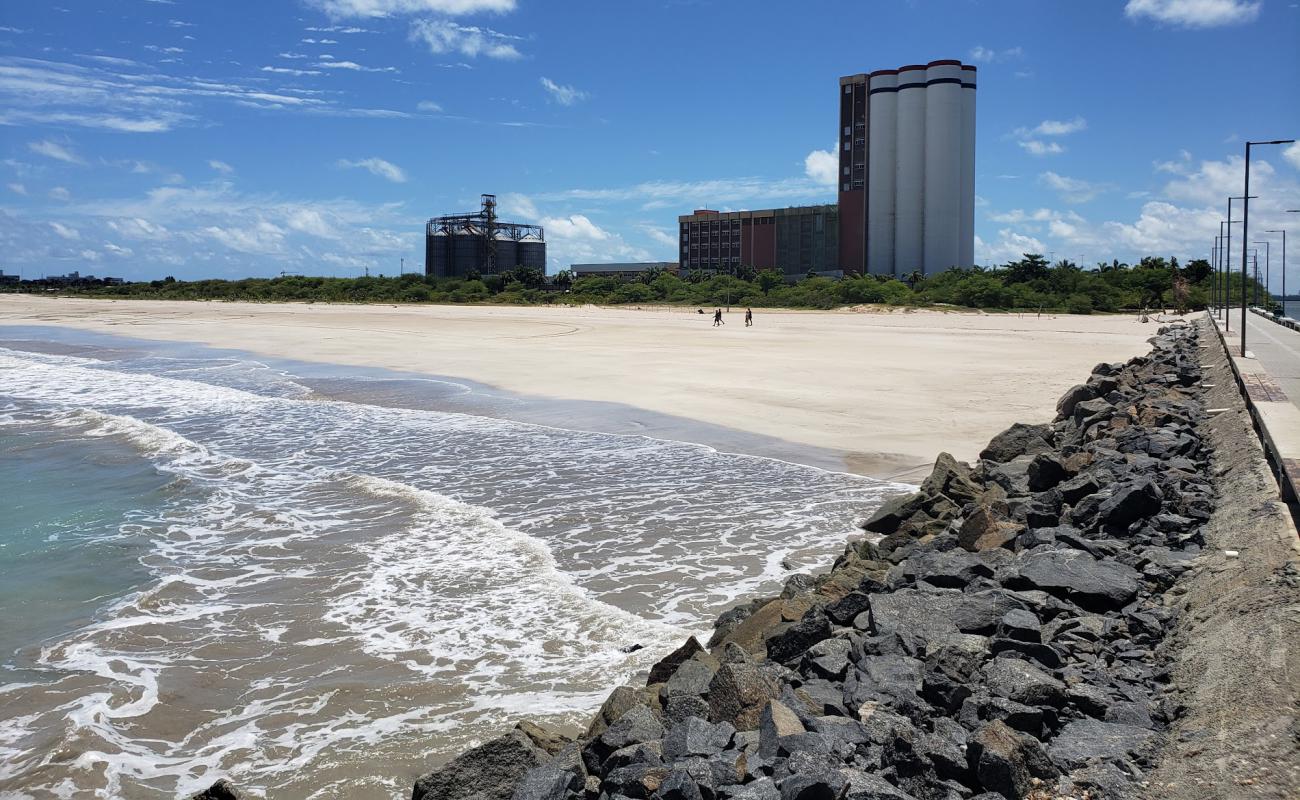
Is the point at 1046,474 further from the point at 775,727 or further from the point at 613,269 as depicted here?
the point at 613,269

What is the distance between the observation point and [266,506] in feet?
42.0

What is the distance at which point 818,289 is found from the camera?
321 ft

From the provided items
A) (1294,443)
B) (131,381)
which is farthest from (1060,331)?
(1294,443)

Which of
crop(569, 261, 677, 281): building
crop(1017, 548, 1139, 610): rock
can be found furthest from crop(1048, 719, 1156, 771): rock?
crop(569, 261, 677, 281): building

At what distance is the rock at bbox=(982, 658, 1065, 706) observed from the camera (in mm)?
4602

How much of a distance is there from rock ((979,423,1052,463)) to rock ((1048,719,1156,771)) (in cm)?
914

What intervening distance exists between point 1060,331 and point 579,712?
56978 millimetres

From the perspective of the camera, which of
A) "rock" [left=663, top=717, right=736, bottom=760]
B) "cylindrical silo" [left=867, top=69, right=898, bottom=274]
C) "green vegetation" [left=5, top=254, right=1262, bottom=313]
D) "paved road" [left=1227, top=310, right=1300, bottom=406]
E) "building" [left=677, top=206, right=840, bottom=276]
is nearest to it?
"rock" [left=663, top=717, right=736, bottom=760]

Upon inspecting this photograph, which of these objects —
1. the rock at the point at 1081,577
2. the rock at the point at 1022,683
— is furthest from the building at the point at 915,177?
the rock at the point at 1022,683

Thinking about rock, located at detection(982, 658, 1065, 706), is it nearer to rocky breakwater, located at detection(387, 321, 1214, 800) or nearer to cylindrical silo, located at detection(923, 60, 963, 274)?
rocky breakwater, located at detection(387, 321, 1214, 800)

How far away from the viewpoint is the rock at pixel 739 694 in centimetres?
496

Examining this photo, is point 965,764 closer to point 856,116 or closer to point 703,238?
point 856,116

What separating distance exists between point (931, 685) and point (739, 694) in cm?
99

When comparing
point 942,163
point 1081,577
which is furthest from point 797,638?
point 942,163
